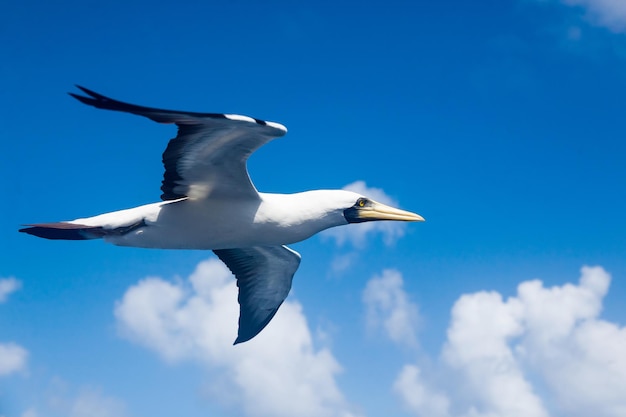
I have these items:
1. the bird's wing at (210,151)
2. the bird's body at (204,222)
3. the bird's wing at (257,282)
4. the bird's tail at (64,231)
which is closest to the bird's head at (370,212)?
the bird's body at (204,222)

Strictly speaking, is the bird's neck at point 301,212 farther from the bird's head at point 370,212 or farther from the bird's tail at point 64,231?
the bird's tail at point 64,231

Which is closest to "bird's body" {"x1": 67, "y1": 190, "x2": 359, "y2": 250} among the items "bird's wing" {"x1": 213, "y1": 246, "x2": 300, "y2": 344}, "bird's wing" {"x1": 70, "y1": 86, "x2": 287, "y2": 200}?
"bird's wing" {"x1": 70, "y1": 86, "x2": 287, "y2": 200}

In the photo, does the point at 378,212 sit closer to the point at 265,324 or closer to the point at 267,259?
the point at 267,259

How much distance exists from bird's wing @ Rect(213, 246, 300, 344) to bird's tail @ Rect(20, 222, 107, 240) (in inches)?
→ 172

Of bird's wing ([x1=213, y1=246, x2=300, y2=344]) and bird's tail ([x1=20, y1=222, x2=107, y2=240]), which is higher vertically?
bird's wing ([x1=213, y1=246, x2=300, y2=344])

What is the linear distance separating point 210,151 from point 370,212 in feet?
14.7

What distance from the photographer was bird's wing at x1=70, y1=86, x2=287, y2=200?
13461 mm

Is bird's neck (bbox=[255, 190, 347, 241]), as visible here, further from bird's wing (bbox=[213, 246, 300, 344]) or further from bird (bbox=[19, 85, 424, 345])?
bird's wing (bbox=[213, 246, 300, 344])

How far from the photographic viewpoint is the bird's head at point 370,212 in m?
17.0

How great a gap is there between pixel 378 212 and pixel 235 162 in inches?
160

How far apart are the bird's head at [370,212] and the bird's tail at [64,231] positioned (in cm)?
576

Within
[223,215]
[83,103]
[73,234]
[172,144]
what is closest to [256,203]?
[223,215]

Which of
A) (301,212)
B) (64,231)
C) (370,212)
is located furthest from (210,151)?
(370,212)

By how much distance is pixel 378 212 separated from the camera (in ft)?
57.1
